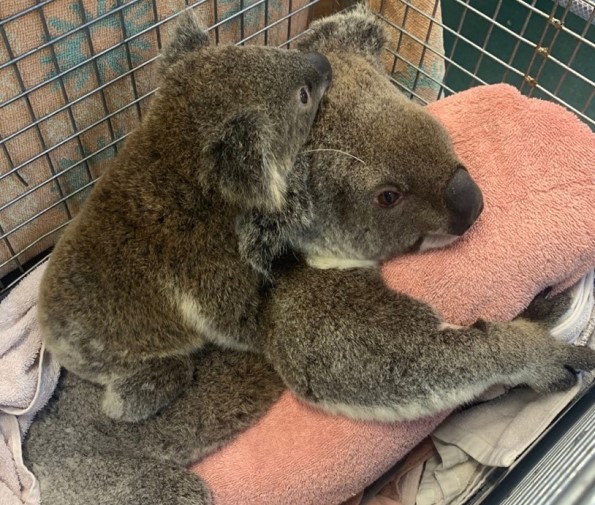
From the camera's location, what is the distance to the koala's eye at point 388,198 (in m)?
1.42

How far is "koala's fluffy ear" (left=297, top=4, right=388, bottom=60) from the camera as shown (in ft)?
5.46

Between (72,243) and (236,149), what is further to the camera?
(72,243)

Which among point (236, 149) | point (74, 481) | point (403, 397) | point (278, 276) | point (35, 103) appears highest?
point (236, 149)

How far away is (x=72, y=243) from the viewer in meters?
1.47

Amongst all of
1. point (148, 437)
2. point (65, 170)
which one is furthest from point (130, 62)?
point (148, 437)

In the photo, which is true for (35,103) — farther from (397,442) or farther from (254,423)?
(397,442)

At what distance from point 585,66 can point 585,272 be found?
0.93 meters

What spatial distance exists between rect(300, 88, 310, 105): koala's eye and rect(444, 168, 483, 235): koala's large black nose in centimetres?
37

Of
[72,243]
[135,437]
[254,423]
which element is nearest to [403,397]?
[254,423]

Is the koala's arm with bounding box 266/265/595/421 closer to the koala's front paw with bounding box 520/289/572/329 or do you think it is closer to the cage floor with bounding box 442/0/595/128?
the koala's front paw with bounding box 520/289/572/329

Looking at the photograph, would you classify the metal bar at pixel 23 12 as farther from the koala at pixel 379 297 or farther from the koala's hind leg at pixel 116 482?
the koala's hind leg at pixel 116 482

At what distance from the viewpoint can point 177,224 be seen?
1.38 meters

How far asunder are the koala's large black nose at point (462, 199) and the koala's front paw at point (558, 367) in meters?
0.36

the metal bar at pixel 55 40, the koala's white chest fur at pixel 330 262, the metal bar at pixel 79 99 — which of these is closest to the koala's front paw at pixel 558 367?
the koala's white chest fur at pixel 330 262
